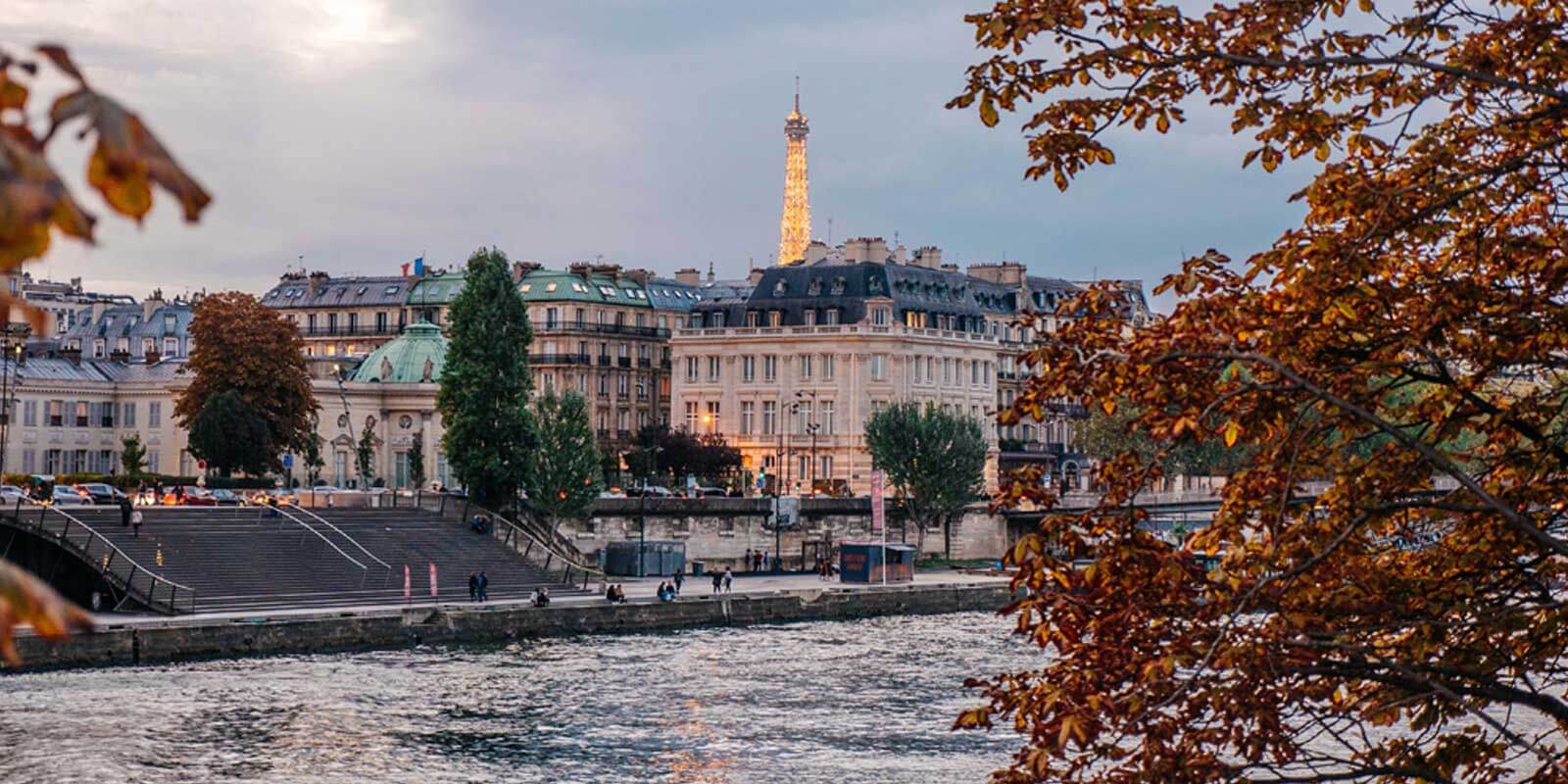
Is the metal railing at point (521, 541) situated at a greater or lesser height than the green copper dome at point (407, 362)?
lesser

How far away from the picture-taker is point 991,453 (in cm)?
13112

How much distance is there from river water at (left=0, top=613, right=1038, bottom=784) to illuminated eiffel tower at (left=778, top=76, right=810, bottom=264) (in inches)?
4868

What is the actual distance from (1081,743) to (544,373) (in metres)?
128

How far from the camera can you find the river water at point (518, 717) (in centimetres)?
4162

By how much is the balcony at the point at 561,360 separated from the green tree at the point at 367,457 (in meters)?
26.2

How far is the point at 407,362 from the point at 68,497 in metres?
35.2

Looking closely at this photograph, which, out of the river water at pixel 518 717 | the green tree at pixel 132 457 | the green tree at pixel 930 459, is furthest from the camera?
the green tree at pixel 930 459

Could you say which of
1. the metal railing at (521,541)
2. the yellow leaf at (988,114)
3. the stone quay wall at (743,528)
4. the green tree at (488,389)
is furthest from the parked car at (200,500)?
the yellow leaf at (988,114)

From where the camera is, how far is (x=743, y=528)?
102m

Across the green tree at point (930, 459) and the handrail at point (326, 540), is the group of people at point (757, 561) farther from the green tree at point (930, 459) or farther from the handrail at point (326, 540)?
the handrail at point (326, 540)

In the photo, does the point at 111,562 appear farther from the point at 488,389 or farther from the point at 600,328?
the point at 600,328

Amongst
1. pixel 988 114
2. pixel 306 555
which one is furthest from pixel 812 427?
pixel 988 114

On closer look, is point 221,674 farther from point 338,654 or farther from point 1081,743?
point 1081,743

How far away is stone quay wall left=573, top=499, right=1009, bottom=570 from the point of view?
95.6 meters
